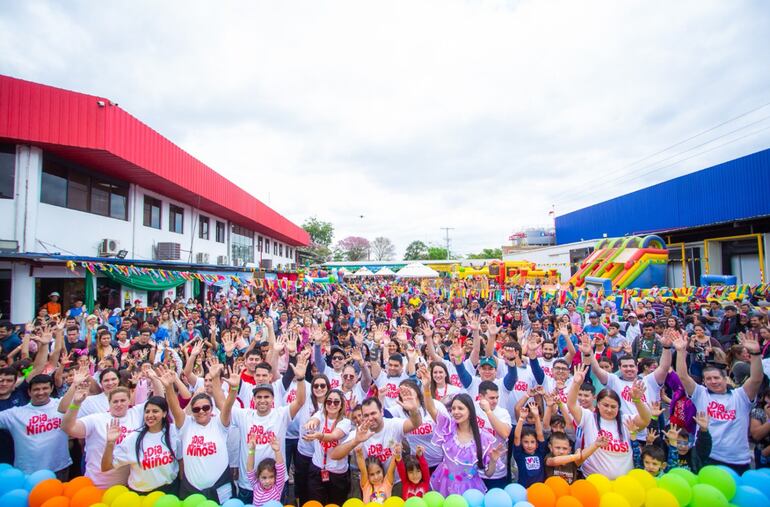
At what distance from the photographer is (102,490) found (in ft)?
10.3

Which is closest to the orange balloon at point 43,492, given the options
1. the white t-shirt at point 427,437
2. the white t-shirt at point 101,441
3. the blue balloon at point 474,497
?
the white t-shirt at point 101,441

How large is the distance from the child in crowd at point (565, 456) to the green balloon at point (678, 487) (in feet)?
1.45

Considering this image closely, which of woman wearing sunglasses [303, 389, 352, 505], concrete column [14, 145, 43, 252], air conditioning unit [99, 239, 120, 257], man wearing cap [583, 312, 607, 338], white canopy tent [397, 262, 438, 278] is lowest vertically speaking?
woman wearing sunglasses [303, 389, 352, 505]

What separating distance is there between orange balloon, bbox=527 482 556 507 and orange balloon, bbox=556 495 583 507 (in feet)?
0.15

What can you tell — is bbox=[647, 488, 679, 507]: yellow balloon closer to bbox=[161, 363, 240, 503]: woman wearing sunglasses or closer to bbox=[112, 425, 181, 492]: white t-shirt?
bbox=[161, 363, 240, 503]: woman wearing sunglasses

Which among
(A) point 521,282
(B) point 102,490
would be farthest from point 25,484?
(A) point 521,282

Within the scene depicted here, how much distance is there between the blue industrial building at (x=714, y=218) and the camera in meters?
15.9

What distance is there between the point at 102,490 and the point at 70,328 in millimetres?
4810

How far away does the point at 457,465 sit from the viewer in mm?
3221

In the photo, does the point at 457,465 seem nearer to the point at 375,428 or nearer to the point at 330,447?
the point at 375,428

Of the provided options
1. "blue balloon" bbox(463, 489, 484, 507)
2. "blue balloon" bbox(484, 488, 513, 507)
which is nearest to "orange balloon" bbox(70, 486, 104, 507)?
"blue balloon" bbox(463, 489, 484, 507)

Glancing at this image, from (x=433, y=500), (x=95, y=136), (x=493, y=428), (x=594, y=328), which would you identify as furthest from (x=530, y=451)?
(x=95, y=136)

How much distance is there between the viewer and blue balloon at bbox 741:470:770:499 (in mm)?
2910

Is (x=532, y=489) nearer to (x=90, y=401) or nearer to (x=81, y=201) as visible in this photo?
(x=90, y=401)
